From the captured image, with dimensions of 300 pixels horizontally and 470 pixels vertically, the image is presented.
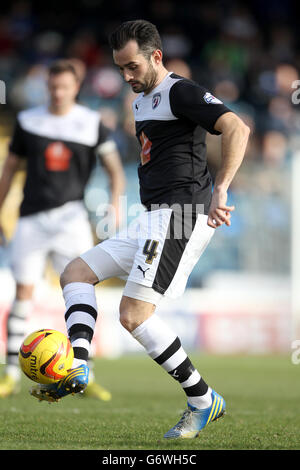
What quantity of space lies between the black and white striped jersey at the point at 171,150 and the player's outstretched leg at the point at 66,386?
1.10 meters

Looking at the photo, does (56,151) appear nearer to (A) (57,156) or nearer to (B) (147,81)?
(A) (57,156)

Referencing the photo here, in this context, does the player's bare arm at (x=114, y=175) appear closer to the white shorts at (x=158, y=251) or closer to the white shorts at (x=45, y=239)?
the white shorts at (x=45, y=239)

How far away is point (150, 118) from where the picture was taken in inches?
181

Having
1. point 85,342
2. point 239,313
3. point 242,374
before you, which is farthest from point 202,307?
point 85,342

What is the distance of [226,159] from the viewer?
168 inches

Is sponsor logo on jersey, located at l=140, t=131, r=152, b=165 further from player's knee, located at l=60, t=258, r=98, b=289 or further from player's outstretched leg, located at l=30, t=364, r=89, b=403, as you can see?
player's outstretched leg, located at l=30, t=364, r=89, b=403

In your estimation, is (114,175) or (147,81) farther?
(114,175)

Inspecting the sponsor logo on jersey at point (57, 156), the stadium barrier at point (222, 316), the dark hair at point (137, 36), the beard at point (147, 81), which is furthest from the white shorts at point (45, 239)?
the stadium barrier at point (222, 316)

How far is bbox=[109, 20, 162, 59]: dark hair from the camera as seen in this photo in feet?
14.7

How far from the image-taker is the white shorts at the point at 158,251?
14.4ft

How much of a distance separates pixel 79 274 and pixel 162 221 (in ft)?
1.91

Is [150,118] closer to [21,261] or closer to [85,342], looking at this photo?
[85,342]

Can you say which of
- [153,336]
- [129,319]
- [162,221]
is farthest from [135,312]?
[162,221]

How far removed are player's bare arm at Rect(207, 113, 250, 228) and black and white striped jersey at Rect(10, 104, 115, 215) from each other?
289cm
